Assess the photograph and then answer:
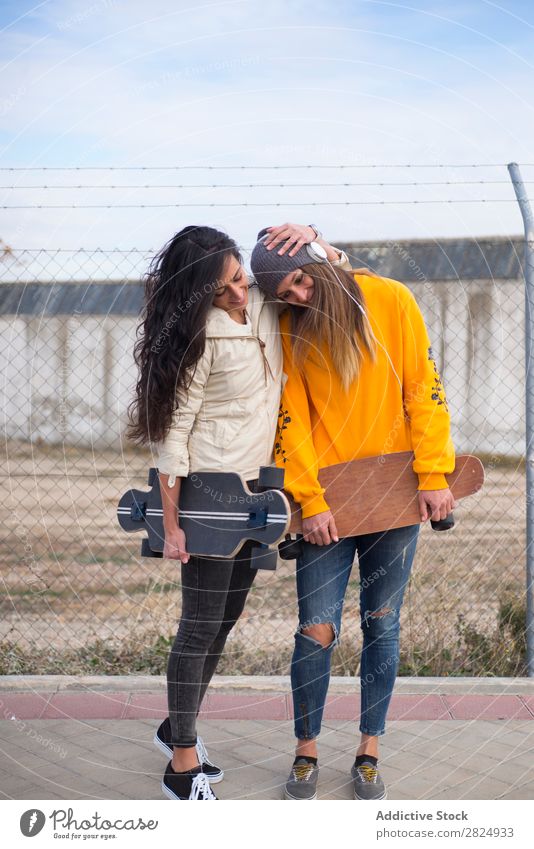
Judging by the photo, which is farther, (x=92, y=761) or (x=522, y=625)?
(x=522, y=625)

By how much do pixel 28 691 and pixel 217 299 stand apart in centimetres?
226

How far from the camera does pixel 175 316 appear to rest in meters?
2.86

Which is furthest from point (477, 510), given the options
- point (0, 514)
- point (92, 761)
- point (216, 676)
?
point (92, 761)

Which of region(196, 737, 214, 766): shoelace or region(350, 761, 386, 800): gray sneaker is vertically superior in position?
region(196, 737, 214, 766): shoelace

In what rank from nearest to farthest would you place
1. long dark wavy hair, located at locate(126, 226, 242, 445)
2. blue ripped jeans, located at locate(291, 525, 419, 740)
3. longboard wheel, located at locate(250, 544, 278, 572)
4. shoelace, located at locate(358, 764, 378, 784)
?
long dark wavy hair, located at locate(126, 226, 242, 445) → longboard wheel, located at locate(250, 544, 278, 572) → blue ripped jeans, located at locate(291, 525, 419, 740) → shoelace, located at locate(358, 764, 378, 784)

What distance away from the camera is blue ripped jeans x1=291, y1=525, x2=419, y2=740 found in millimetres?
3049

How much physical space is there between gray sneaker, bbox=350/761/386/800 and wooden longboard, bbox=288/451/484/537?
0.85 meters

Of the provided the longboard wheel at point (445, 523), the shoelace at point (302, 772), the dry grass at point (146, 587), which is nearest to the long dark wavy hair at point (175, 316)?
the dry grass at point (146, 587)

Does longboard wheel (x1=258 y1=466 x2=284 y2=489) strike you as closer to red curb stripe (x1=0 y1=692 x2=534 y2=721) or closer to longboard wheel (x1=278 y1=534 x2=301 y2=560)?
longboard wheel (x1=278 y1=534 x2=301 y2=560)

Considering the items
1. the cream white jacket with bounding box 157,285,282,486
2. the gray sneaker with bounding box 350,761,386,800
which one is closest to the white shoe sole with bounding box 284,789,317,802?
the gray sneaker with bounding box 350,761,386,800

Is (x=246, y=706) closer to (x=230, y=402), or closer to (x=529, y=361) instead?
(x=230, y=402)

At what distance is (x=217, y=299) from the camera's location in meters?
2.90

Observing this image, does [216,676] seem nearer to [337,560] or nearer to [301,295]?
[337,560]

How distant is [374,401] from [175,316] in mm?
709
